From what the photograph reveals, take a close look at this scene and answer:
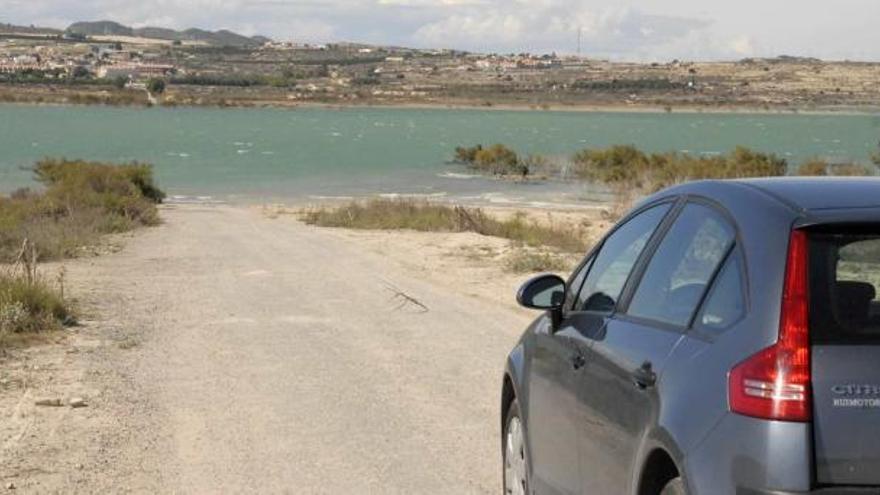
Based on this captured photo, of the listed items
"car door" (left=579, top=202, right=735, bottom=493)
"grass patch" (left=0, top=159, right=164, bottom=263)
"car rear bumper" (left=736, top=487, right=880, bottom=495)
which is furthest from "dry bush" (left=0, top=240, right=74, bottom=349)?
"car rear bumper" (left=736, top=487, right=880, bottom=495)

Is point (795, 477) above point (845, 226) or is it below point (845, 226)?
below

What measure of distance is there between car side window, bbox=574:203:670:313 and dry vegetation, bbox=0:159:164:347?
7856 mm

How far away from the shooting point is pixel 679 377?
424 cm

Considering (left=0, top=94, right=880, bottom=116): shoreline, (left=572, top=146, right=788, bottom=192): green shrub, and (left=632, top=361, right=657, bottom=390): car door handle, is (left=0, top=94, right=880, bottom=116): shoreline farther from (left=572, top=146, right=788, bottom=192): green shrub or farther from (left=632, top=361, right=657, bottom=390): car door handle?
(left=632, top=361, right=657, bottom=390): car door handle

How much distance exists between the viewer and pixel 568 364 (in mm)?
5434

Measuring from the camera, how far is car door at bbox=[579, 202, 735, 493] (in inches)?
176

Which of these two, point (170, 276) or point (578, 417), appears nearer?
point (578, 417)

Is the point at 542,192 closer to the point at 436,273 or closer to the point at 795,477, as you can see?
the point at 436,273

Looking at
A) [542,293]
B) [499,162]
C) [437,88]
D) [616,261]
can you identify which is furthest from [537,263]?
[437,88]

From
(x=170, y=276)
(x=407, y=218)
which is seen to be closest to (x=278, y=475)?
(x=170, y=276)

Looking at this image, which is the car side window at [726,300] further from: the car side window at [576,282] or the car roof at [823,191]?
the car side window at [576,282]

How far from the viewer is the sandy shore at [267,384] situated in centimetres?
805

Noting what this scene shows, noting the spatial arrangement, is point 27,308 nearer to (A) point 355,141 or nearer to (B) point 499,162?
(B) point 499,162

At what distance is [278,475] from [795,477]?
4552 millimetres
